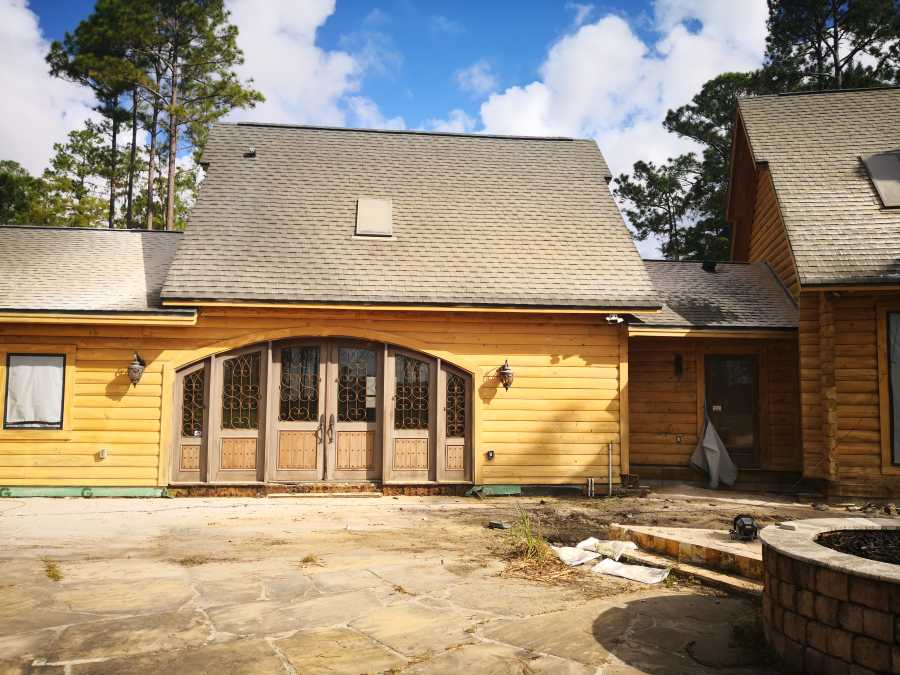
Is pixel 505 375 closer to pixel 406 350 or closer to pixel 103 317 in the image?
pixel 406 350

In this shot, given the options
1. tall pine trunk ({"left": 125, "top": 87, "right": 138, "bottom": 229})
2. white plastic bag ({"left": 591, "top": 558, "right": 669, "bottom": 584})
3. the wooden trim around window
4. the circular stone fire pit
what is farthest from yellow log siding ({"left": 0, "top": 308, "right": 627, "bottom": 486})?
tall pine trunk ({"left": 125, "top": 87, "right": 138, "bottom": 229})

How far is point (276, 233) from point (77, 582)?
6763 millimetres

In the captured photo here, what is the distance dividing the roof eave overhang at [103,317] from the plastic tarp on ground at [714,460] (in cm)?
840

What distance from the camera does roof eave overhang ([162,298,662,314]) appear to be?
31.8 feet

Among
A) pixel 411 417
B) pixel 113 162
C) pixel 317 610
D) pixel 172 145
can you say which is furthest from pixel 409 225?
pixel 113 162

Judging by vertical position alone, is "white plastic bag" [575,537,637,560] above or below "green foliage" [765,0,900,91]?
below

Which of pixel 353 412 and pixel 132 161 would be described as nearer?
pixel 353 412

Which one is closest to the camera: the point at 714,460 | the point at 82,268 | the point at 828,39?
the point at 82,268

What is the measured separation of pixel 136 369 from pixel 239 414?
1.55 meters

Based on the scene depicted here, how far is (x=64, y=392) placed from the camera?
9.63 meters

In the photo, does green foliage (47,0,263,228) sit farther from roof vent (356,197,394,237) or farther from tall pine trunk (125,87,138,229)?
roof vent (356,197,394,237)

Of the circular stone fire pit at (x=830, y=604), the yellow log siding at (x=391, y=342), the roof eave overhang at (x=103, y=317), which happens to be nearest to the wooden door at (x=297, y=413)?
the yellow log siding at (x=391, y=342)

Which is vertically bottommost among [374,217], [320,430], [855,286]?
[320,430]

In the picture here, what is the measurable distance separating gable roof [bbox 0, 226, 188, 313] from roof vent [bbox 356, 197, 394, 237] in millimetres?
3282
